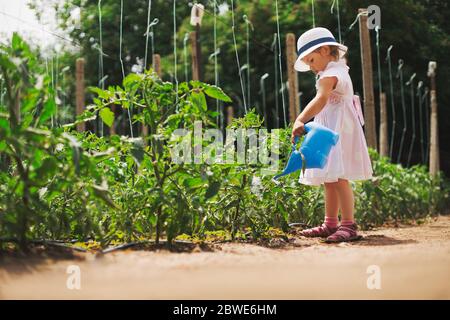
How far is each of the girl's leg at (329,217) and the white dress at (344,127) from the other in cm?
14

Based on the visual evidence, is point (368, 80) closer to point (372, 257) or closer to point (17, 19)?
point (17, 19)

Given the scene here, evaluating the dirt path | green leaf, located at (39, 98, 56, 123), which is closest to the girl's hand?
the dirt path

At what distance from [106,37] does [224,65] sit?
9.83 feet

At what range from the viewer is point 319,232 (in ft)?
11.5

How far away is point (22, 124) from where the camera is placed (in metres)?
2.21

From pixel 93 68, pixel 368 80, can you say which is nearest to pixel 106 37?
pixel 93 68

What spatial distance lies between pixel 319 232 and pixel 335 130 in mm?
593

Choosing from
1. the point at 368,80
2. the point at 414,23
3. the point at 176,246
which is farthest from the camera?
the point at 414,23

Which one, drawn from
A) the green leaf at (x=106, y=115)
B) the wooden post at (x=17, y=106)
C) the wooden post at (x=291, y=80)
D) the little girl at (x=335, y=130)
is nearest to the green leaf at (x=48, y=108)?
the wooden post at (x=17, y=106)

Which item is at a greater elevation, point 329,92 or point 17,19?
point 17,19

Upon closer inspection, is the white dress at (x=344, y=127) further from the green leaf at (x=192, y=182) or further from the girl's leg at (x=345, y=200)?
the green leaf at (x=192, y=182)

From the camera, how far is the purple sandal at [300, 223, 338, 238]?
3482 millimetres
